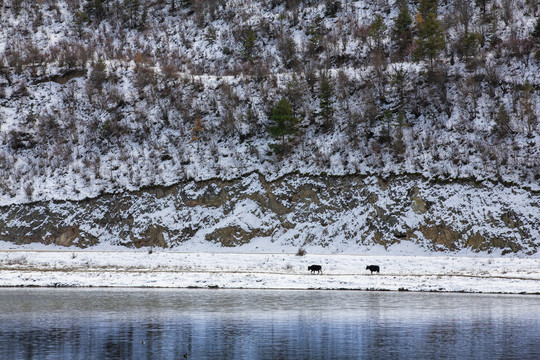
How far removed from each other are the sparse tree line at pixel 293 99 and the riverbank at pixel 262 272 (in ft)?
50.3

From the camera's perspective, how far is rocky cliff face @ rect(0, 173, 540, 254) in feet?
145

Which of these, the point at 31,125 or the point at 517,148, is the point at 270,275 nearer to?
the point at 517,148

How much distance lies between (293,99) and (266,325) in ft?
145

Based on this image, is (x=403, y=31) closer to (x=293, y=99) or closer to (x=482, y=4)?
(x=482, y=4)

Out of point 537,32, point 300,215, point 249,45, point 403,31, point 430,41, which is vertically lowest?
point 300,215

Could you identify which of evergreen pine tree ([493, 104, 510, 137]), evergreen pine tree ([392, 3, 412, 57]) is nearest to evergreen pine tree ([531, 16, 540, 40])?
evergreen pine tree ([392, 3, 412, 57])

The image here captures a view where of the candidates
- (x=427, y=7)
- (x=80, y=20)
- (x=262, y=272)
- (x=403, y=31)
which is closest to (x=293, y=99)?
(x=403, y=31)

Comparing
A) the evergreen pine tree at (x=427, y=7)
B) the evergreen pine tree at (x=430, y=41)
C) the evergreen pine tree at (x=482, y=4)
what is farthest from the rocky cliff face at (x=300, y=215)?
the evergreen pine tree at (x=482, y=4)

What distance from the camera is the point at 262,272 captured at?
33.9 metres

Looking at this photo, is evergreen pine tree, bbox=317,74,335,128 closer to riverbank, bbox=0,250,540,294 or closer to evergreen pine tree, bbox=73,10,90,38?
riverbank, bbox=0,250,540,294

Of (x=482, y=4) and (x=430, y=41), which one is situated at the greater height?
(x=482, y=4)

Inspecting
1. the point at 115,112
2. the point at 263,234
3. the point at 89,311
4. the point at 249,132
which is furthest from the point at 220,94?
the point at 89,311

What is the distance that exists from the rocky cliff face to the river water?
1871 cm

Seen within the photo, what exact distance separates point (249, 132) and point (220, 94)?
7652 mm
